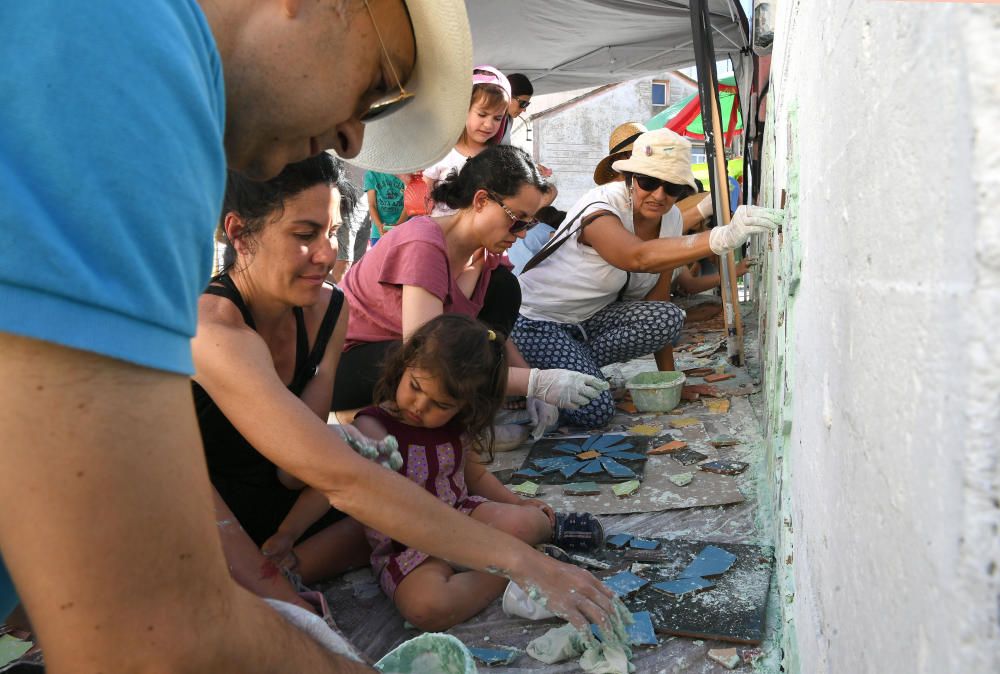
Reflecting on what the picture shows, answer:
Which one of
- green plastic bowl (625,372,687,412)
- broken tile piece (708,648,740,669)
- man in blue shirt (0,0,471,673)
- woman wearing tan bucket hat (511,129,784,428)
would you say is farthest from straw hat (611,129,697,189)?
man in blue shirt (0,0,471,673)

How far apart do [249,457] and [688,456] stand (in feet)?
6.68

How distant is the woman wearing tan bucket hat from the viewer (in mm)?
4141

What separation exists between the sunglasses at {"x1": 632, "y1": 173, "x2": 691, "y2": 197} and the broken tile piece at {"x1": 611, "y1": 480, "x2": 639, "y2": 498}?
1.88 m

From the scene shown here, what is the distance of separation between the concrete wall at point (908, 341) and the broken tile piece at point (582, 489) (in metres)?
1.91

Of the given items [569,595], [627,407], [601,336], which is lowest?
[627,407]

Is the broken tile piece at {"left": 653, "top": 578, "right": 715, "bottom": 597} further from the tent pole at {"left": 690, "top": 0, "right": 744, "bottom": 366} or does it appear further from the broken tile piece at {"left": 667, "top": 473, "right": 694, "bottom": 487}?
the tent pole at {"left": 690, "top": 0, "right": 744, "bottom": 366}

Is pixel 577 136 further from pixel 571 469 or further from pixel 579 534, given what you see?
pixel 579 534

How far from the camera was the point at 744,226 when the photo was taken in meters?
3.55

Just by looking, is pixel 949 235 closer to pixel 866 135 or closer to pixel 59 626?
pixel 866 135

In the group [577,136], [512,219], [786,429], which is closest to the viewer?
[786,429]

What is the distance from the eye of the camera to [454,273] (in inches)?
140

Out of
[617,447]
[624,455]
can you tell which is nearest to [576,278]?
[617,447]

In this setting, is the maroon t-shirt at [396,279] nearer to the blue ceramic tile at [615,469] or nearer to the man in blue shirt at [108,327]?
the blue ceramic tile at [615,469]

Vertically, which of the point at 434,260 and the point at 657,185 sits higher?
the point at 657,185
